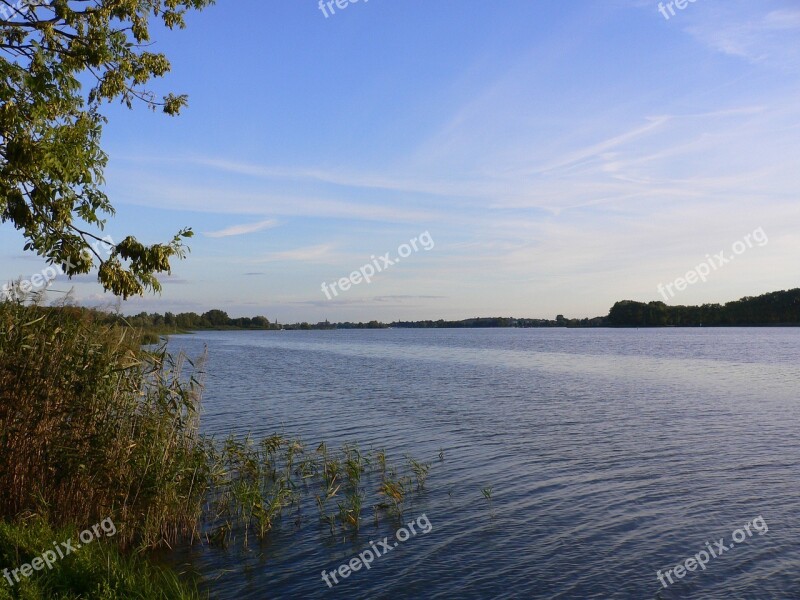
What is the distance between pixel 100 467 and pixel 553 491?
10.2 meters

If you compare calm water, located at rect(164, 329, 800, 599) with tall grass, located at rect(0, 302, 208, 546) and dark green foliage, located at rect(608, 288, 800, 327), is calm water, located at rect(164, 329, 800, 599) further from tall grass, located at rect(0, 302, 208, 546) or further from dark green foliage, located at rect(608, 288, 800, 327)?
dark green foliage, located at rect(608, 288, 800, 327)

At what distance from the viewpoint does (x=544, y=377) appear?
44.8m

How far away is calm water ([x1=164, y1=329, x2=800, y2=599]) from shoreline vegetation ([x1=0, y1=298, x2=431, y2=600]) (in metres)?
0.86

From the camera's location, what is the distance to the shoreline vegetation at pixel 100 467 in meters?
8.34

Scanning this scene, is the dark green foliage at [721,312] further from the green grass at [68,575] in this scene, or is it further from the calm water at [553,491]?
the green grass at [68,575]

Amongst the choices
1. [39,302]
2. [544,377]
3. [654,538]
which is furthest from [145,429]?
[544,377]

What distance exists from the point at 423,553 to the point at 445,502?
301 cm

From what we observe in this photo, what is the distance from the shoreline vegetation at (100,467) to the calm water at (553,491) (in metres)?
0.86

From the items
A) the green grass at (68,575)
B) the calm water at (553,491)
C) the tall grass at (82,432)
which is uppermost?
the tall grass at (82,432)

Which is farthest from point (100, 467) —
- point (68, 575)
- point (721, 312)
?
point (721, 312)

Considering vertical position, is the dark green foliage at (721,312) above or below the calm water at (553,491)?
above

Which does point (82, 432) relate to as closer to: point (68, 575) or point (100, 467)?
point (100, 467)

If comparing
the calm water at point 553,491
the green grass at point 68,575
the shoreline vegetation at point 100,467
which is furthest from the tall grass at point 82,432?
the calm water at point 553,491

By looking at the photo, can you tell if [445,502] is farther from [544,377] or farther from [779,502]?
[544,377]
